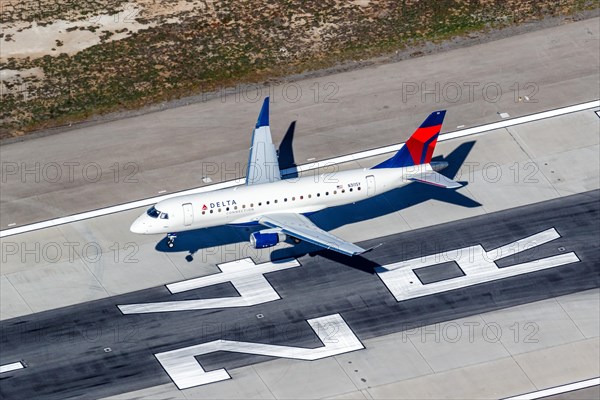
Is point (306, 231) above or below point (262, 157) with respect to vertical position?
below

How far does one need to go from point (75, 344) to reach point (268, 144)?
760 inches

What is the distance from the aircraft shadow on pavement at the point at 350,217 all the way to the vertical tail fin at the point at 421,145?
4.34 metres

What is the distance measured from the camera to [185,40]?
94062 mm

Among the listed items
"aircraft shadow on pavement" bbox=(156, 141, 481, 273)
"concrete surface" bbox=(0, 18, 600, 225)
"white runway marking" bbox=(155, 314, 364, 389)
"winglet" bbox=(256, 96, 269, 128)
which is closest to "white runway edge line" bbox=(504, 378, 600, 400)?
"white runway marking" bbox=(155, 314, 364, 389)

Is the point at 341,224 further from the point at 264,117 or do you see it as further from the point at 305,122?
the point at 305,122

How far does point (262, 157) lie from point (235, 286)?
9.69 meters

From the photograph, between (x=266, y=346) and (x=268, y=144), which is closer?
(x=266, y=346)

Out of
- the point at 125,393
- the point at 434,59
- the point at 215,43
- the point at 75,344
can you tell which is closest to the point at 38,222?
the point at 75,344

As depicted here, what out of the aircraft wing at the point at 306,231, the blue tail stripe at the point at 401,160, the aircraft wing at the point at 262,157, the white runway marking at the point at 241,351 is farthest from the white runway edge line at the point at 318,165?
the white runway marking at the point at 241,351

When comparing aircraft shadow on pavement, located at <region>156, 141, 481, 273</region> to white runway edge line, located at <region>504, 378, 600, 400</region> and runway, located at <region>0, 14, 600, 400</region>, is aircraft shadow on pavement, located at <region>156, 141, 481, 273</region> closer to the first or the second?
runway, located at <region>0, 14, 600, 400</region>

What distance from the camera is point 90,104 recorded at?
89.6m

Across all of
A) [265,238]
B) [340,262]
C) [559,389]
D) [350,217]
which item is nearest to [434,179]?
[350,217]

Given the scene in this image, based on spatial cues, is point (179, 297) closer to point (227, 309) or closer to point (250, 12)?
point (227, 309)

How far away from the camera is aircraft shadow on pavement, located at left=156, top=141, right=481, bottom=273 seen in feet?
254
